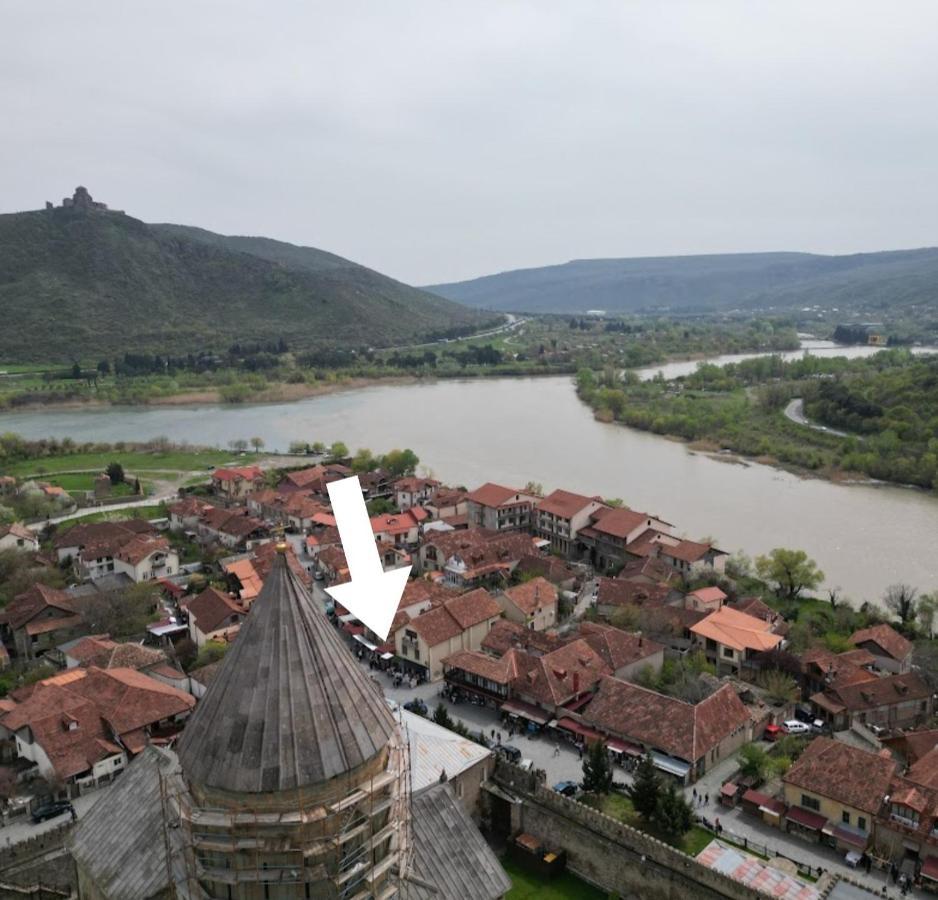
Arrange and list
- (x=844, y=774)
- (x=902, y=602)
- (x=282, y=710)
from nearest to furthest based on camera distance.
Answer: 1. (x=282, y=710)
2. (x=844, y=774)
3. (x=902, y=602)

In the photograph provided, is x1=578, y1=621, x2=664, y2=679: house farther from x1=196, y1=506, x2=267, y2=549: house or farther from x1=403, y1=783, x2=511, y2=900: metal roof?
x1=196, y1=506, x2=267, y2=549: house

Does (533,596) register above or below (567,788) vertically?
above

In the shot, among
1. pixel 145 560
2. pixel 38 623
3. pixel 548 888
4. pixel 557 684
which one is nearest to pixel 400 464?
pixel 145 560

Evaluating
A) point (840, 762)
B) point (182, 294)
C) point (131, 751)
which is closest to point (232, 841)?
point (131, 751)

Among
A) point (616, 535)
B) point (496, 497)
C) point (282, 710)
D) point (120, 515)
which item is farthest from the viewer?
point (120, 515)

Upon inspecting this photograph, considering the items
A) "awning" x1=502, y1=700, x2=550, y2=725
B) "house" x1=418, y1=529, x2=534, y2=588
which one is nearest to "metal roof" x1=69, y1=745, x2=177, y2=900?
"awning" x1=502, y1=700, x2=550, y2=725

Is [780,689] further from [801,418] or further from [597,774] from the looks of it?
[801,418]

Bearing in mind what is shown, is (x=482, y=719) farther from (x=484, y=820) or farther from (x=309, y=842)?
(x=309, y=842)
